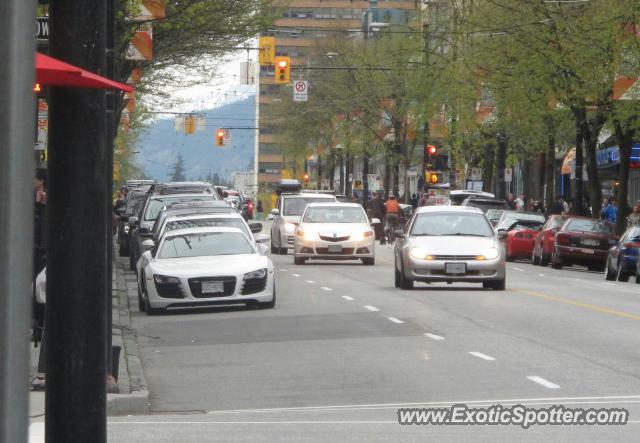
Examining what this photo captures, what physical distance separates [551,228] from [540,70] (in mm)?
4844

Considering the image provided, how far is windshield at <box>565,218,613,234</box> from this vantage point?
144ft

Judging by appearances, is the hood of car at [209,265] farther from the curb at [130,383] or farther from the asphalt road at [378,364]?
the curb at [130,383]

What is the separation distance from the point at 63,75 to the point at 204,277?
703 inches

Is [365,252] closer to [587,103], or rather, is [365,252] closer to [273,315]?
[587,103]

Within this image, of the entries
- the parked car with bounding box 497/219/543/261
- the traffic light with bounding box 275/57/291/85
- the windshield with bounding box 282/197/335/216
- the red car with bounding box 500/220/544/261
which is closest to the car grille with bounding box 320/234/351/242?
the windshield with bounding box 282/197/335/216

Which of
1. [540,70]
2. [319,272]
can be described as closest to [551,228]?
[540,70]

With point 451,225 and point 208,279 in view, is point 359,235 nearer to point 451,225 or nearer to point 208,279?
point 451,225

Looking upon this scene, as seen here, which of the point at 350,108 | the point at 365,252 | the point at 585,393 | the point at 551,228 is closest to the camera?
the point at 585,393

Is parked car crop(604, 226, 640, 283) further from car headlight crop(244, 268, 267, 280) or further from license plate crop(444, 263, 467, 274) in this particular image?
car headlight crop(244, 268, 267, 280)

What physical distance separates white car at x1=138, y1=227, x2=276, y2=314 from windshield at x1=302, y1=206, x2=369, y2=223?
1584 centimetres

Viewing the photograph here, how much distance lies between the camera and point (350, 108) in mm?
91750

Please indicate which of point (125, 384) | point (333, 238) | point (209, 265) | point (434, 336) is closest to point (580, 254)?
point (333, 238)

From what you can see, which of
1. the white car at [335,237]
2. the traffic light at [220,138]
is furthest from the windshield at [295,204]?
the traffic light at [220,138]

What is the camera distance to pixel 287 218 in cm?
4725
